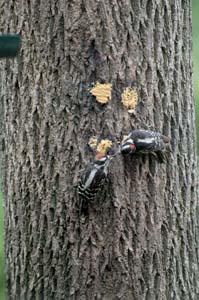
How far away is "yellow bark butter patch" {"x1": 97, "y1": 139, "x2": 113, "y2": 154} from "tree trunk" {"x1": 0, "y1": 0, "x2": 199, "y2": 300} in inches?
1.1

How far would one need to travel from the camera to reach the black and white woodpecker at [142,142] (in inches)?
82.4

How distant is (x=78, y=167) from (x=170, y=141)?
12.2 inches

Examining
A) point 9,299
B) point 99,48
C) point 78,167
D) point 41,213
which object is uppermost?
point 99,48

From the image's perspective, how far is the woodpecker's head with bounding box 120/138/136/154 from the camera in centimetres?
209

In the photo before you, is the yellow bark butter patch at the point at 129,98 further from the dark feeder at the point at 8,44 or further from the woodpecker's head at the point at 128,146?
the dark feeder at the point at 8,44

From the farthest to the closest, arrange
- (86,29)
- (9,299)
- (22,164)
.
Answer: (9,299)
(22,164)
(86,29)

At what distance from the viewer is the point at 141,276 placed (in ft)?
7.17

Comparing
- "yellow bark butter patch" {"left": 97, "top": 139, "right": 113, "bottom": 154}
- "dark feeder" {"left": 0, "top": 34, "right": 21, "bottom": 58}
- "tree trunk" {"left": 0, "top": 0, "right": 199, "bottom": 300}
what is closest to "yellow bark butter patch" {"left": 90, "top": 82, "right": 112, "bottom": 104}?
"tree trunk" {"left": 0, "top": 0, "right": 199, "bottom": 300}

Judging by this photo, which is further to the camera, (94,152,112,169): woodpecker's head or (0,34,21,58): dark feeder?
(94,152,112,169): woodpecker's head

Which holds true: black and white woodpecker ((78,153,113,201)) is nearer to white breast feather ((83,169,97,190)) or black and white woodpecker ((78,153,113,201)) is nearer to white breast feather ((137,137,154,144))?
white breast feather ((83,169,97,190))

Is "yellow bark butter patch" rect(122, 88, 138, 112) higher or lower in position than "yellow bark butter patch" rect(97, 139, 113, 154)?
higher

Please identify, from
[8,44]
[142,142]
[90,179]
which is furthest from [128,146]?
[8,44]

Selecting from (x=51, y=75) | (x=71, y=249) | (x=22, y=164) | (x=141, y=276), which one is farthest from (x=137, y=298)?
(x=51, y=75)

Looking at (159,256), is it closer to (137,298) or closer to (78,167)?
(137,298)
